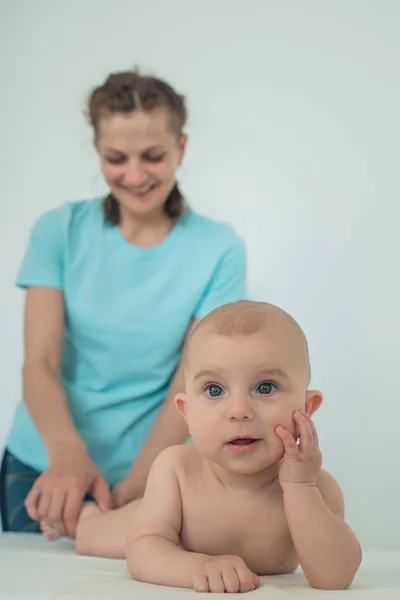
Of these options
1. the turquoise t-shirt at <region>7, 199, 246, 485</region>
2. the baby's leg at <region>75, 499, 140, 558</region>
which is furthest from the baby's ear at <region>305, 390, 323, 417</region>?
the turquoise t-shirt at <region>7, 199, 246, 485</region>

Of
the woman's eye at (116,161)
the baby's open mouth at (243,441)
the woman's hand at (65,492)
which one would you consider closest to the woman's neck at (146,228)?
the woman's eye at (116,161)

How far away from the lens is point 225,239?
1.85 m

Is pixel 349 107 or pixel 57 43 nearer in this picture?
pixel 349 107

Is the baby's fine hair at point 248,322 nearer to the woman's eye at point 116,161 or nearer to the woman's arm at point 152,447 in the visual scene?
the woman's arm at point 152,447

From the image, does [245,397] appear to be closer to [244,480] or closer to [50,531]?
[244,480]

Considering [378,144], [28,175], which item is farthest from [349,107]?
[28,175]

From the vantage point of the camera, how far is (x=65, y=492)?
146 centimetres

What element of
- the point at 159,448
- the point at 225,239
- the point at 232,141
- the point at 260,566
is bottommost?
the point at 159,448

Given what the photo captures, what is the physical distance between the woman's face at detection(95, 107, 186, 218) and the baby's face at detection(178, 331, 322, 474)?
2.84 ft

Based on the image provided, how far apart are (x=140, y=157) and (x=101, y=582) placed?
3.53 ft

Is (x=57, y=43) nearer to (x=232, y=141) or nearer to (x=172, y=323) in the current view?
(x=232, y=141)

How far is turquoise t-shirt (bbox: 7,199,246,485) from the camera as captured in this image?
1771mm

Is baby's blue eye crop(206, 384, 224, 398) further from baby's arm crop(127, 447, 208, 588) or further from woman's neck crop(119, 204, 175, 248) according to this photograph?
woman's neck crop(119, 204, 175, 248)

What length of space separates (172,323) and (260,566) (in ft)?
2.50
